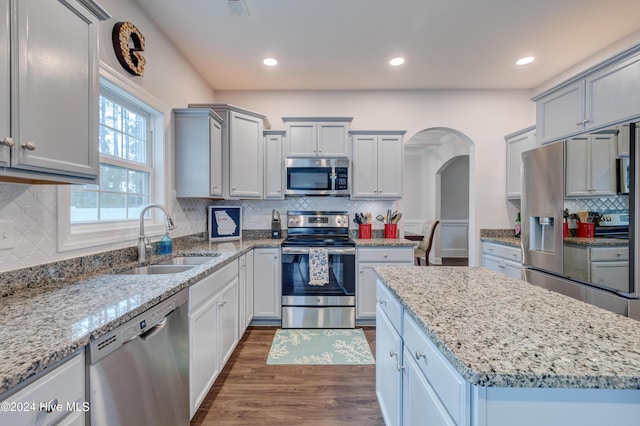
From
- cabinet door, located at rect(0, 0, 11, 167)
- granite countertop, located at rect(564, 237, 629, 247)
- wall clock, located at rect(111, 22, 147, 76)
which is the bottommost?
granite countertop, located at rect(564, 237, 629, 247)

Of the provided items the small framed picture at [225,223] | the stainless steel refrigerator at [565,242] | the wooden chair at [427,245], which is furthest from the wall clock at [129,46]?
the wooden chair at [427,245]

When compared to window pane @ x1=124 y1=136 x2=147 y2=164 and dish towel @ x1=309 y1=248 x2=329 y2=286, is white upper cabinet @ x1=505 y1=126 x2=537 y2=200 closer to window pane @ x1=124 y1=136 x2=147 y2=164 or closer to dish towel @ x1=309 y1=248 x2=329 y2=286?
dish towel @ x1=309 y1=248 x2=329 y2=286

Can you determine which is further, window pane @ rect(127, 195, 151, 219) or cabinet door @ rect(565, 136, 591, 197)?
window pane @ rect(127, 195, 151, 219)

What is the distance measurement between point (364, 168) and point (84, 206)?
8.65 feet

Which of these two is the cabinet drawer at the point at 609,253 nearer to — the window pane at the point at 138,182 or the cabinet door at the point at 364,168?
the cabinet door at the point at 364,168

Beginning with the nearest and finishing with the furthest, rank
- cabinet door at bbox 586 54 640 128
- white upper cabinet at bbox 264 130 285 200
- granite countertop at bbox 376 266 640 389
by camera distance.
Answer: granite countertop at bbox 376 266 640 389 < cabinet door at bbox 586 54 640 128 < white upper cabinet at bbox 264 130 285 200

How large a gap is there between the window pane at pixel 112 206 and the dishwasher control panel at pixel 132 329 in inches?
37.8

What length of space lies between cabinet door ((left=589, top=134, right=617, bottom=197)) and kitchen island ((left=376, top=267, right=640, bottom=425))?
128 cm

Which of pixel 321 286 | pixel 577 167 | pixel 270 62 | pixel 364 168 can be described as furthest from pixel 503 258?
pixel 270 62

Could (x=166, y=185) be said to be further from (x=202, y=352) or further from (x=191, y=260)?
(x=202, y=352)

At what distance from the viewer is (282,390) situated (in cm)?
198

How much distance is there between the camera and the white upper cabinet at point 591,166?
6.07 ft

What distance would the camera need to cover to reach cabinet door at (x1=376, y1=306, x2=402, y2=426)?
4.10ft

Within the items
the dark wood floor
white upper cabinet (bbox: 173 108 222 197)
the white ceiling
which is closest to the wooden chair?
the white ceiling
